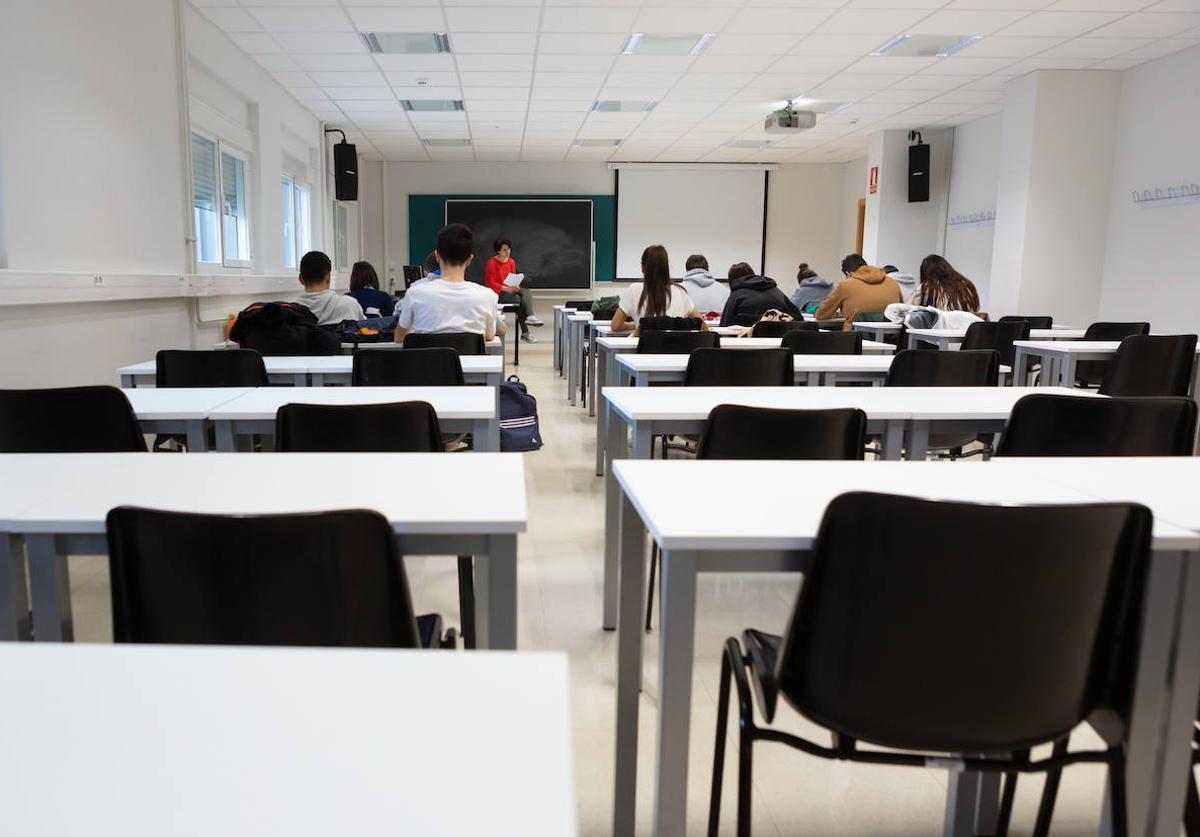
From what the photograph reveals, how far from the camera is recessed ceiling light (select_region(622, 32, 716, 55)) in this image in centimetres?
709

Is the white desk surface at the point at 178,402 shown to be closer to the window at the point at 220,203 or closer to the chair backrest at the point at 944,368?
the chair backrest at the point at 944,368

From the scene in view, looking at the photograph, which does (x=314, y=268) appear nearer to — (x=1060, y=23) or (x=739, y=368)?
(x=739, y=368)

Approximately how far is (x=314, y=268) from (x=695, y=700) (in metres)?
3.45

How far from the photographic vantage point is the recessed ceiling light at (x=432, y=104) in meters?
9.45

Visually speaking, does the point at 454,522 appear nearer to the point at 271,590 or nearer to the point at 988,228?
the point at 271,590

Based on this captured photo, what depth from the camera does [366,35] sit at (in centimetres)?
704

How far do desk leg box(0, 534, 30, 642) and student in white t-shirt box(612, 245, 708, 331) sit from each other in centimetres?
446

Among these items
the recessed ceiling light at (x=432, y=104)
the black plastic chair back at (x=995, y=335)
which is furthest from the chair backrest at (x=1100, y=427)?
the recessed ceiling light at (x=432, y=104)

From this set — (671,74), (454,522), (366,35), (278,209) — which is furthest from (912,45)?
(454,522)

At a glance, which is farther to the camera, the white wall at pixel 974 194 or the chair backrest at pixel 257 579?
the white wall at pixel 974 194

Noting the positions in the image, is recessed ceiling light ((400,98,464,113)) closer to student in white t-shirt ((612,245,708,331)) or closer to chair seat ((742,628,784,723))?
student in white t-shirt ((612,245,708,331))

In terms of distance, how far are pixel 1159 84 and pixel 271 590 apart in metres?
8.93

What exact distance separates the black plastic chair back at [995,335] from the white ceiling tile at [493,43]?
12.9 feet

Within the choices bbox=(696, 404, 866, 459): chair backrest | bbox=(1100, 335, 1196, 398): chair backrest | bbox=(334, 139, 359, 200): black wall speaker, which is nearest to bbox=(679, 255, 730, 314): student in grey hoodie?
bbox=(1100, 335, 1196, 398): chair backrest
